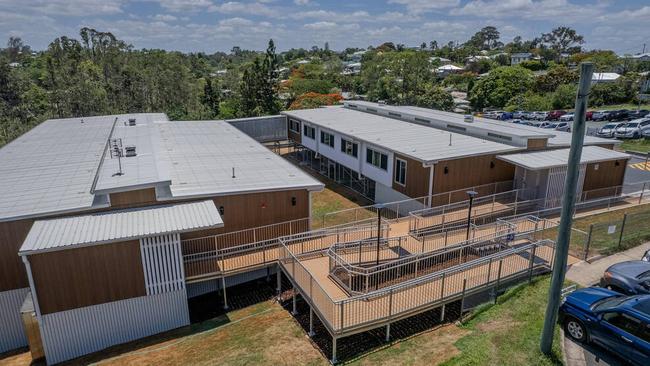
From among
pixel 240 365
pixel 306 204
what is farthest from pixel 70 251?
pixel 306 204

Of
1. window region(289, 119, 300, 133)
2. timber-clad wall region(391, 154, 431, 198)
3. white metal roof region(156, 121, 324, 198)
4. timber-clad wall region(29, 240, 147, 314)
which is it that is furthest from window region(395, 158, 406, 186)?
window region(289, 119, 300, 133)

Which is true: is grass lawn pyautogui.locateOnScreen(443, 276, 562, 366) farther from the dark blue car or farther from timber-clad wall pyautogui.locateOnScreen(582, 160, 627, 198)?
timber-clad wall pyautogui.locateOnScreen(582, 160, 627, 198)

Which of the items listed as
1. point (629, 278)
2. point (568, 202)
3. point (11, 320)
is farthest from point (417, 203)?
point (11, 320)

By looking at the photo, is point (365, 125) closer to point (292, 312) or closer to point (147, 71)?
point (292, 312)

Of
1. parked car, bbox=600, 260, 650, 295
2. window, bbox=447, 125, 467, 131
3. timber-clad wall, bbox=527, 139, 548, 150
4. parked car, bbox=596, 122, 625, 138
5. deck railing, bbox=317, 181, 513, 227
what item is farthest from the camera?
parked car, bbox=596, 122, 625, 138

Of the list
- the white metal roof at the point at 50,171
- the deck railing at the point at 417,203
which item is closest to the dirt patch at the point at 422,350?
the deck railing at the point at 417,203

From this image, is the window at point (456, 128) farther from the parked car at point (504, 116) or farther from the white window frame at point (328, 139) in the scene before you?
the parked car at point (504, 116)

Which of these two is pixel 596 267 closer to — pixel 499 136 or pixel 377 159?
pixel 499 136
